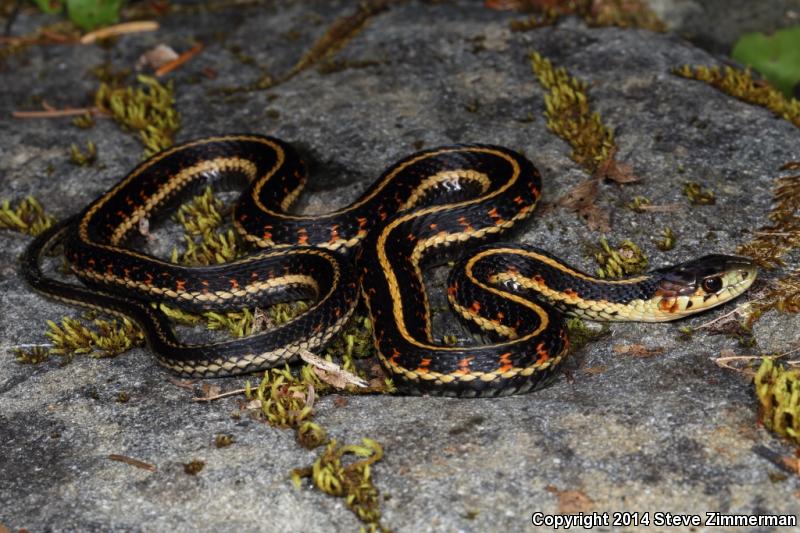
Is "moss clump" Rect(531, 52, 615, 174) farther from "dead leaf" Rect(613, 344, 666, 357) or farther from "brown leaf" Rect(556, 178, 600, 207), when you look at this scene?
"dead leaf" Rect(613, 344, 666, 357)

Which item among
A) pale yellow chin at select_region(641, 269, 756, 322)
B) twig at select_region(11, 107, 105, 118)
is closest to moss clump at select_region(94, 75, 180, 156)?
twig at select_region(11, 107, 105, 118)

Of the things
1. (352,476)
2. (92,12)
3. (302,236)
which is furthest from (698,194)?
(92,12)

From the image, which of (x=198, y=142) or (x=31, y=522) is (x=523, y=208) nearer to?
(x=198, y=142)

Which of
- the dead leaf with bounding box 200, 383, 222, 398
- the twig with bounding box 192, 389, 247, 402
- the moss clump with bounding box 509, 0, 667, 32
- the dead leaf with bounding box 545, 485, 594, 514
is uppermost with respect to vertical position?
the moss clump with bounding box 509, 0, 667, 32

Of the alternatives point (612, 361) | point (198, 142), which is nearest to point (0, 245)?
point (198, 142)

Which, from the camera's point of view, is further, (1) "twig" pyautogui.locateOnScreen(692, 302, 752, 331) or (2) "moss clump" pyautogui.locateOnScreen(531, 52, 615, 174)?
(2) "moss clump" pyautogui.locateOnScreen(531, 52, 615, 174)

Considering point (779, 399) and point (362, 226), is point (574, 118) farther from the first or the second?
point (779, 399)
